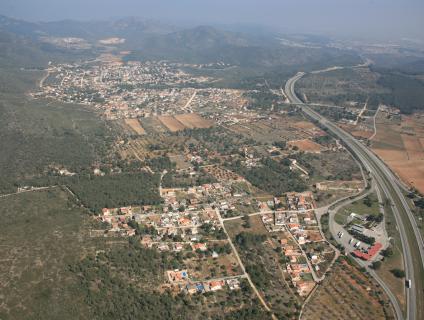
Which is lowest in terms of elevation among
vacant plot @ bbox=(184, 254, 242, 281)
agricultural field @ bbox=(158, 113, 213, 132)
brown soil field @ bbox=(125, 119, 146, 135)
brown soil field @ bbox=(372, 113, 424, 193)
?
brown soil field @ bbox=(125, 119, 146, 135)

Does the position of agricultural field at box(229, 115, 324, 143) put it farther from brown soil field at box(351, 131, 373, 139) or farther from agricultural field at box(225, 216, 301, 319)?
agricultural field at box(225, 216, 301, 319)

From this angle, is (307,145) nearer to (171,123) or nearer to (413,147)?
(413,147)

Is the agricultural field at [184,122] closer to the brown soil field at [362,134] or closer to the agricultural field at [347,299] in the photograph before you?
the brown soil field at [362,134]

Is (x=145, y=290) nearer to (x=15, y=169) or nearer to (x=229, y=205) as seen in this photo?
(x=229, y=205)

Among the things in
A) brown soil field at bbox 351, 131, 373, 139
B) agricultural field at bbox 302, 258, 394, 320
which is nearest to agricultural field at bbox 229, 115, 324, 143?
brown soil field at bbox 351, 131, 373, 139

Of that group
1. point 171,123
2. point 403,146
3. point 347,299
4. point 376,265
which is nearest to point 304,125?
point 403,146

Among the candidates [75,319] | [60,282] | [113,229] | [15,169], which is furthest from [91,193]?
[75,319]
